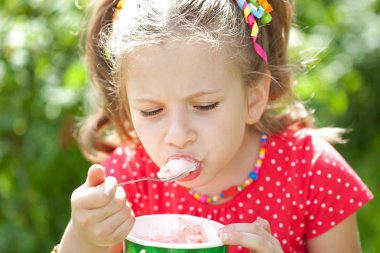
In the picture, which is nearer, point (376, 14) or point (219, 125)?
point (219, 125)

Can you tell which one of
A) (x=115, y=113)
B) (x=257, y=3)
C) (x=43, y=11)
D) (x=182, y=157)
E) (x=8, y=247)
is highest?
(x=43, y=11)

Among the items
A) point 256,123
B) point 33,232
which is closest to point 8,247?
point 33,232

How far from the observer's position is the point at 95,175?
1.66 meters

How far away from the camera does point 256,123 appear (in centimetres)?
229

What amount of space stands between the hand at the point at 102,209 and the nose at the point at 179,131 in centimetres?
22

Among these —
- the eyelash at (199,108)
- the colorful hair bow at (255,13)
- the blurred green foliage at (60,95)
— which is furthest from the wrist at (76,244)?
the blurred green foliage at (60,95)

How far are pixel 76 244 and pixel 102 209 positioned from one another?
0.19 meters

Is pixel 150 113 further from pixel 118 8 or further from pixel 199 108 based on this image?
pixel 118 8

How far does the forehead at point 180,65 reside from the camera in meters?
1.87

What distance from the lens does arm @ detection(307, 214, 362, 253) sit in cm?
218

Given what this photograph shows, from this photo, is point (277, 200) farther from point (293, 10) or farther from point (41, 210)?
point (41, 210)

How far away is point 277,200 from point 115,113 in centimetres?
53

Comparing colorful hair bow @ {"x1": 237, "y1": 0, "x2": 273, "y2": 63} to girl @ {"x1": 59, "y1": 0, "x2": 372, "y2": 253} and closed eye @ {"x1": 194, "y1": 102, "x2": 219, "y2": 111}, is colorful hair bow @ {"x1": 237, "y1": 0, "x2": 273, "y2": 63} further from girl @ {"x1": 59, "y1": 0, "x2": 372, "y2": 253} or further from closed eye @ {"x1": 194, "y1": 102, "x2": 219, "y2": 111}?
closed eye @ {"x1": 194, "y1": 102, "x2": 219, "y2": 111}

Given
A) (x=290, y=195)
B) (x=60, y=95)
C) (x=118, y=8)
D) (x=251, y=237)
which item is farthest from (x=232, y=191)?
(x=60, y=95)
